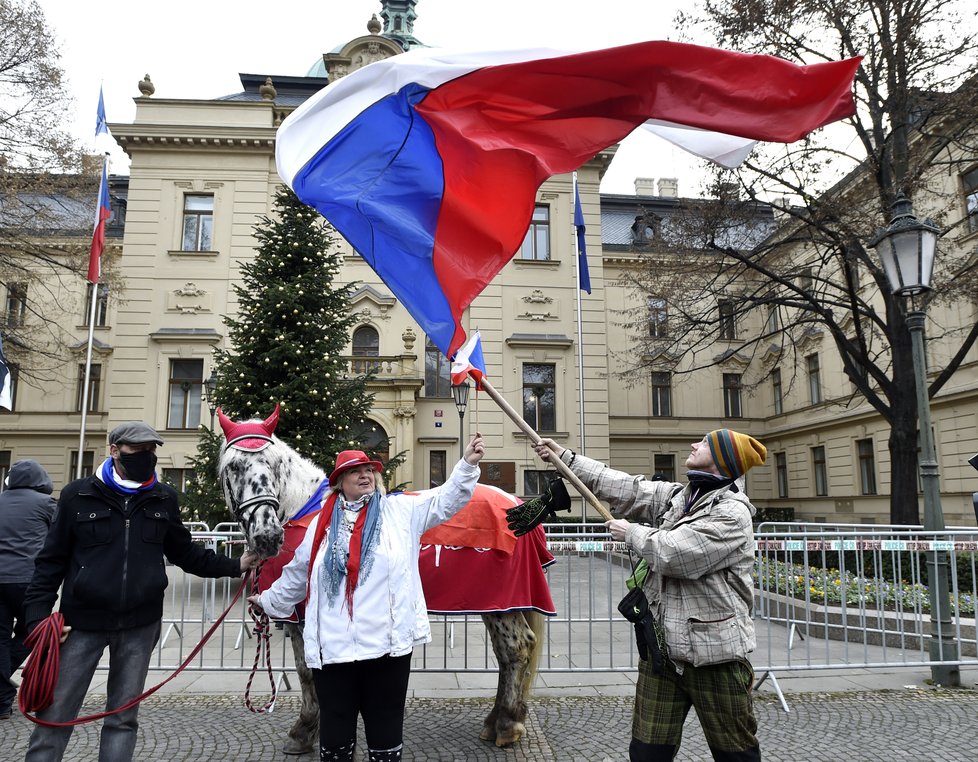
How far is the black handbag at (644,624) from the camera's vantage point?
309 cm

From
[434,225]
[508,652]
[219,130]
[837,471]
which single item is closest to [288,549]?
→ [508,652]

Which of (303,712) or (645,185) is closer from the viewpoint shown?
(303,712)

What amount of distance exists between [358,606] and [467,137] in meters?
2.79

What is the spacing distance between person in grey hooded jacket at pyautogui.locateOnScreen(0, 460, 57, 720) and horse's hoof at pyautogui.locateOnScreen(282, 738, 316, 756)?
2.37 m

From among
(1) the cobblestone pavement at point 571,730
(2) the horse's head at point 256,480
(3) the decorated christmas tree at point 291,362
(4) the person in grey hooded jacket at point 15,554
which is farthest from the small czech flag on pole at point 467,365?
(3) the decorated christmas tree at point 291,362

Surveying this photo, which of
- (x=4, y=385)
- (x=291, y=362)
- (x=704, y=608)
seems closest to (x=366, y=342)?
(x=291, y=362)

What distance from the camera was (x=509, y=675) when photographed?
492 cm

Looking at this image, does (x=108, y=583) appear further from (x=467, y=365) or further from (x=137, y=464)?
(x=467, y=365)

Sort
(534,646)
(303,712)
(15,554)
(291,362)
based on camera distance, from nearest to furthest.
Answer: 1. (303,712)
2. (534,646)
3. (15,554)
4. (291,362)

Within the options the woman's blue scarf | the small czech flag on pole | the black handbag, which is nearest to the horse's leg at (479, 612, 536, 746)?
the black handbag

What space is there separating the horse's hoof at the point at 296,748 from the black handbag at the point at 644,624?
105 inches

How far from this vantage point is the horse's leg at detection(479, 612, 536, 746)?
15.8 ft

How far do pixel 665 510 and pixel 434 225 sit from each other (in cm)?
213

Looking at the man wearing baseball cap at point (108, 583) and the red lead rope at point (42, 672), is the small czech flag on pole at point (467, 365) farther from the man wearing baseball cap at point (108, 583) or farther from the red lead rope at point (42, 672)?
the red lead rope at point (42, 672)
